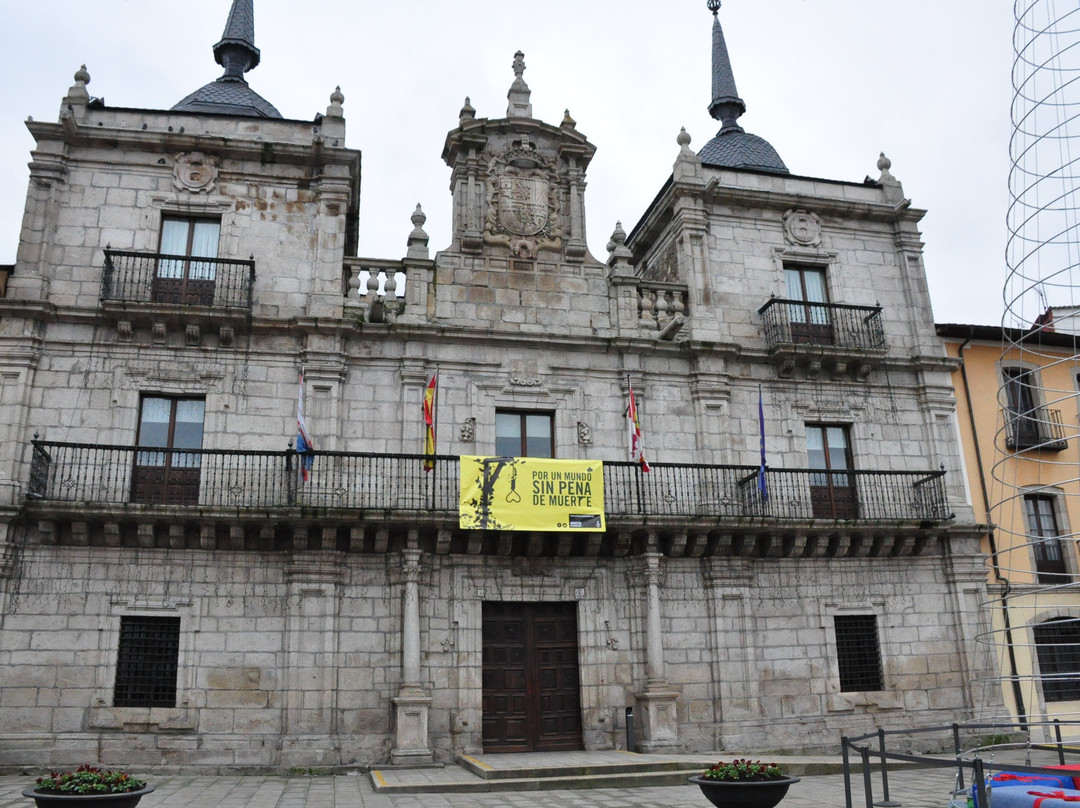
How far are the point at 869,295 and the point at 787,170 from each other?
4925mm

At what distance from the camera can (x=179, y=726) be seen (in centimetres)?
1566

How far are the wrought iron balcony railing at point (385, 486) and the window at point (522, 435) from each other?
138 cm

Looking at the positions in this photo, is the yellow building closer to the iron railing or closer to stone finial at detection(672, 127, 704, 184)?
the iron railing

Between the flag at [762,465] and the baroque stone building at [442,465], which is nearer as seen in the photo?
the baroque stone building at [442,465]

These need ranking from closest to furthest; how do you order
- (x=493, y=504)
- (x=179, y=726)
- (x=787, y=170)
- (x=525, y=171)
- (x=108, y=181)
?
(x=179, y=726)
(x=493, y=504)
(x=108, y=181)
(x=525, y=171)
(x=787, y=170)

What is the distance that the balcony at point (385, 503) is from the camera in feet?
53.3

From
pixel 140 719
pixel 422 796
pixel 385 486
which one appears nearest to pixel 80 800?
pixel 422 796

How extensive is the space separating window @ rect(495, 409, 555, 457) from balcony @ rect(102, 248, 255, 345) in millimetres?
5564

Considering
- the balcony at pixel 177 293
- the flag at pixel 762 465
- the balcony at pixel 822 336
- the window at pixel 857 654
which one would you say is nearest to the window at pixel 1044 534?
the window at pixel 857 654

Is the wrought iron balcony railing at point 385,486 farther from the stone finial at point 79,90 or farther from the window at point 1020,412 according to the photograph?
the stone finial at point 79,90

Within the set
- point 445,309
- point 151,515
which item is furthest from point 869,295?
point 151,515

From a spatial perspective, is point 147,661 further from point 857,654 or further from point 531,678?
point 857,654

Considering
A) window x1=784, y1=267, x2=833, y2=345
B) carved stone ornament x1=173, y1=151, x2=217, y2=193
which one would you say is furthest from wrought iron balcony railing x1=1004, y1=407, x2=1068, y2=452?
carved stone ornament x1=173, y1=151, x2=217, y2=193

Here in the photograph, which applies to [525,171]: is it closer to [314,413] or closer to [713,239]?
[713,239]
